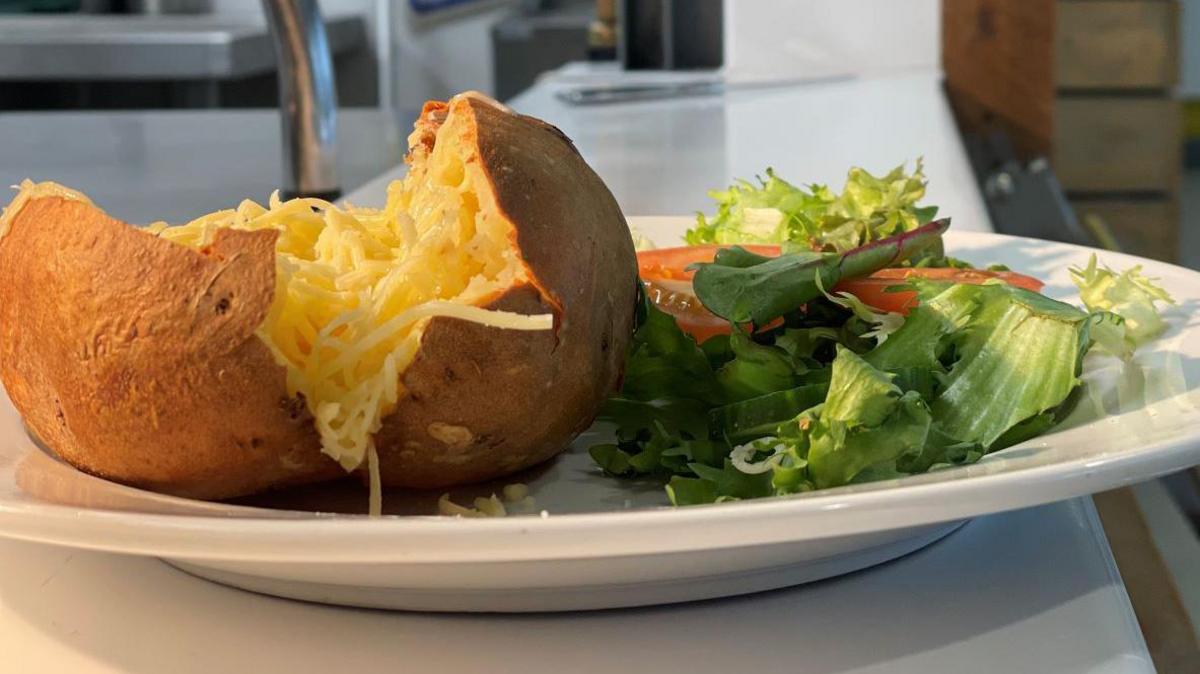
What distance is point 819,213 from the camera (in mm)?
1092

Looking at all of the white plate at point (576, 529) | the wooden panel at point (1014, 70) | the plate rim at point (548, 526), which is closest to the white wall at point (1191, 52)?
the wooden panel at point (1014, 70)

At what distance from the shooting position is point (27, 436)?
0.62m

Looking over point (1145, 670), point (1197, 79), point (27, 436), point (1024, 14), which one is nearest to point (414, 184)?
point (27, 436)

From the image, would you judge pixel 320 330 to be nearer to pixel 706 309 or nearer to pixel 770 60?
pixel 706 309

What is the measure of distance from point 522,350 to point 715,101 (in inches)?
86.3

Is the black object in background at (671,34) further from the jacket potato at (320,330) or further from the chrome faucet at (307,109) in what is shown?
the jacket potato at (320,330)

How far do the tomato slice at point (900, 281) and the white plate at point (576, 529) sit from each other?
0.16m

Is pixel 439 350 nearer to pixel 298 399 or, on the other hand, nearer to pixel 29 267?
pixel 298 399

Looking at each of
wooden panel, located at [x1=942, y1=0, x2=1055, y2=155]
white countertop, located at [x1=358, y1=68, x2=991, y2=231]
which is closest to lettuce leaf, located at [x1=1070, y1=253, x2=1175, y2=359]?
white countertop, located at [x1=358, y1=68, x2=991, y2=231]

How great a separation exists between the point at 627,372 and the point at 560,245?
145 millimetres

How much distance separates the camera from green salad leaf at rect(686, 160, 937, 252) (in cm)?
102

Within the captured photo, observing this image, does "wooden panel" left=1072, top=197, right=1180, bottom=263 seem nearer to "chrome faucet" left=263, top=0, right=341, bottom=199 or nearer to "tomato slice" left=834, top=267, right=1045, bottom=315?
"chrome faucet" left=263, top=0, right=341, bottom=199

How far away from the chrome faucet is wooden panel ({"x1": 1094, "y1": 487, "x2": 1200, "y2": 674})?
1.07 metres

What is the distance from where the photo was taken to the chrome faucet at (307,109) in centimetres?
173
